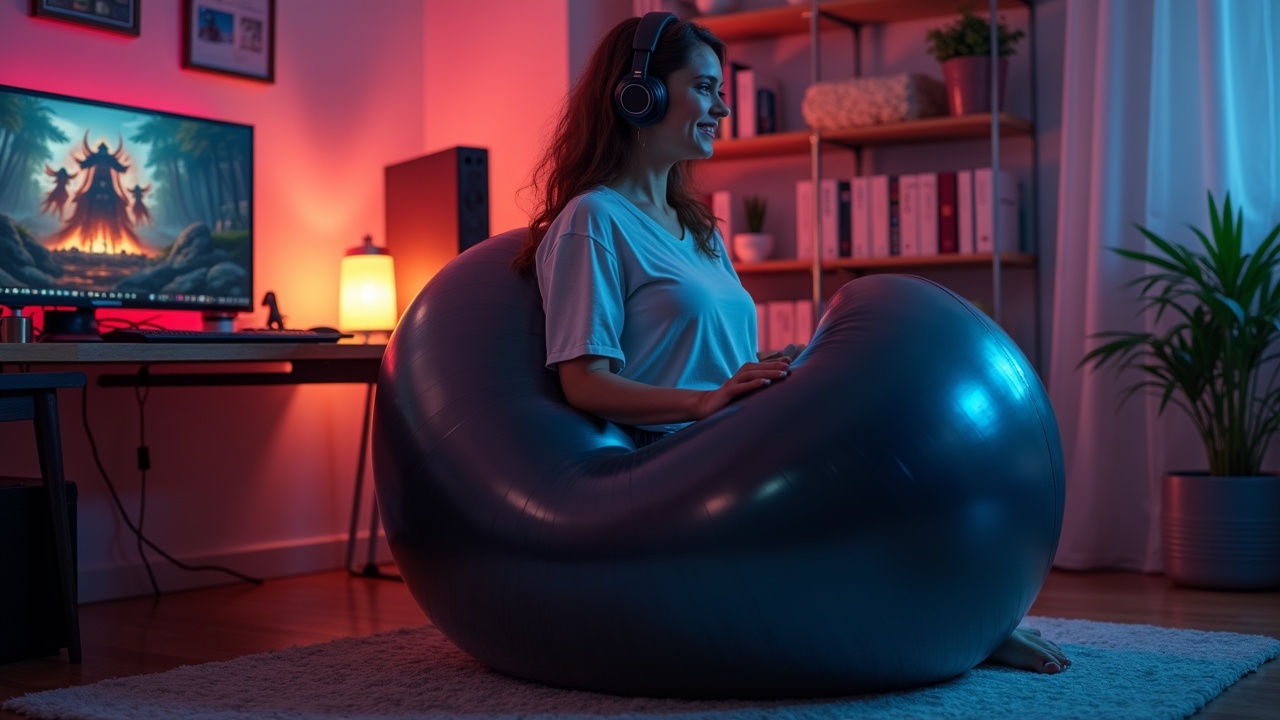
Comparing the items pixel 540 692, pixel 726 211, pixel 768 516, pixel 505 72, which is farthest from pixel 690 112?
pixel 505 72

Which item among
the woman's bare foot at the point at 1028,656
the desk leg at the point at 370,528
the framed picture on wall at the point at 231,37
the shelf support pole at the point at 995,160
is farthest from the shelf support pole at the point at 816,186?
the woman's bare foot at the point at 1028,656

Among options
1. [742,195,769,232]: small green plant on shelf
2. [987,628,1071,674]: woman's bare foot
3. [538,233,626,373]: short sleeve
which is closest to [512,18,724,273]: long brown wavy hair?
[538,233,626,373]: short sleeve

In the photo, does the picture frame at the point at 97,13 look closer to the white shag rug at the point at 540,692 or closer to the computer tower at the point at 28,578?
the computer tower at the point at 28,578

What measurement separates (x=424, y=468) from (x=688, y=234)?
0.64 m

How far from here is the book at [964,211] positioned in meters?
3.71

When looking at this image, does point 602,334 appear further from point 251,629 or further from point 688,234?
point 251,629

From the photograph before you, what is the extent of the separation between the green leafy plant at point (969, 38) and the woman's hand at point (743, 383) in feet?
6.84

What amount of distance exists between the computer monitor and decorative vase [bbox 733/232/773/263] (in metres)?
1.44

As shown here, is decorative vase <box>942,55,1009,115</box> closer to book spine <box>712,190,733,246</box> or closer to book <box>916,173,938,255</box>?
book <box>916,173,938,255</box>

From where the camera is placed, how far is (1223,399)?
3.24 metres

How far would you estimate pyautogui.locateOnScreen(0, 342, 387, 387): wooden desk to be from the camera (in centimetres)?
253

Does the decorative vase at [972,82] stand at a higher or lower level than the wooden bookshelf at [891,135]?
higher

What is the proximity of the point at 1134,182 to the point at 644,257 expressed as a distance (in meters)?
1.97

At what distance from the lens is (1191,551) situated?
3197 mm
